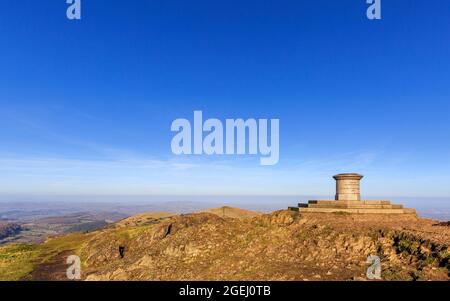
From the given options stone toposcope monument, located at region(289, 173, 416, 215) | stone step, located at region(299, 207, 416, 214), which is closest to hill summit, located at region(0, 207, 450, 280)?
stone step, located at region(299, 207, 416, 214)

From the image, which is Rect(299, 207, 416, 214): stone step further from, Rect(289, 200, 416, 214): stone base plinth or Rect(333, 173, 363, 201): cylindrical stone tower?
Rect(333, 173, 363, 201): cylindrical stone tower

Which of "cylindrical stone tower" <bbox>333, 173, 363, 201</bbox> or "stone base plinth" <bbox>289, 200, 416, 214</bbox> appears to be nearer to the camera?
"stone base plinth" <bbox>289, 200, 416, 214</bbox>

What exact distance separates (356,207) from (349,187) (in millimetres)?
2447

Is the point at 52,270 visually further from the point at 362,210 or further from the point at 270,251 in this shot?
the point at 362,210

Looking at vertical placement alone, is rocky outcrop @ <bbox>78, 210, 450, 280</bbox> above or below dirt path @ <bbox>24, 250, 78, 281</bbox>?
above

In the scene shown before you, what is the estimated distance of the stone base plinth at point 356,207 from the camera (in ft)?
81.1

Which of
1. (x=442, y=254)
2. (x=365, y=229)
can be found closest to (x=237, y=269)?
(x=365, y=229)

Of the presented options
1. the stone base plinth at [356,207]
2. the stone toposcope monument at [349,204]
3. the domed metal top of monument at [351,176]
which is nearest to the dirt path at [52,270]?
the stone toposcope monument at [349,204]

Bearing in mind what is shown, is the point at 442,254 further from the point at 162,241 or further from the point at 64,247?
the point at 64,247

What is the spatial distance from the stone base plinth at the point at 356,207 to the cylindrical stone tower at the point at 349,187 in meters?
1.21

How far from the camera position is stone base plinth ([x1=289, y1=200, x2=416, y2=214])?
24734mm

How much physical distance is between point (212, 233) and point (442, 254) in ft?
47.0

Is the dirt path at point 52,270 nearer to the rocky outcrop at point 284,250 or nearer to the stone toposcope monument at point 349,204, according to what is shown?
the rocky outcrop at point 284,250

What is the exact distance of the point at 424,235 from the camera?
1914cm
